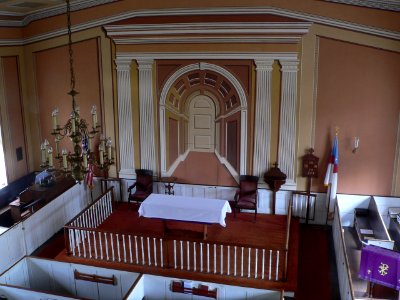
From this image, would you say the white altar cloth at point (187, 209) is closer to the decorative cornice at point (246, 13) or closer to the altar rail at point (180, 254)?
the altar rail at point (180, 254)

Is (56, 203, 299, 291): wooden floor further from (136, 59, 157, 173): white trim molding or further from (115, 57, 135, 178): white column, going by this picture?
(136, 59, 157, 173): white trim molding

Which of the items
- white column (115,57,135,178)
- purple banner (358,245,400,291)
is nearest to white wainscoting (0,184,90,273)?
white column (115,57,135,178)

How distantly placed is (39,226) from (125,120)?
136 inches

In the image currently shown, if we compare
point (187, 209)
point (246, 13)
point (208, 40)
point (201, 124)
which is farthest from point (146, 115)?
point (246, 13)

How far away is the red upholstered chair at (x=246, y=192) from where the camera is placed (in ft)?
36.5

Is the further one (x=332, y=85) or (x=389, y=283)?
(x=332, y=85)

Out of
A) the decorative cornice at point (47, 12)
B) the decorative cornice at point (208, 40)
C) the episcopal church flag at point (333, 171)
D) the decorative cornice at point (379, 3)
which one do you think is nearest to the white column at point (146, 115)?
the decorative cornice at point (208, 40)

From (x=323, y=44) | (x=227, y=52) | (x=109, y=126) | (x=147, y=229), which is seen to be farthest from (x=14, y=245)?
(x=323, y=44)

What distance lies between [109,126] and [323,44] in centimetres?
585

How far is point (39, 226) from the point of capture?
34.4 ft

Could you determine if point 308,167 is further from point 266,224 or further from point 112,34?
point 112,34

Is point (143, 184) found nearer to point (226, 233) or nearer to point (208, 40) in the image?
point (226, 233)

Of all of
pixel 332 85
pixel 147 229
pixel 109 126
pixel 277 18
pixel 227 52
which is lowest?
pixel 147 229

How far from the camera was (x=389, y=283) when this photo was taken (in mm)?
7648
